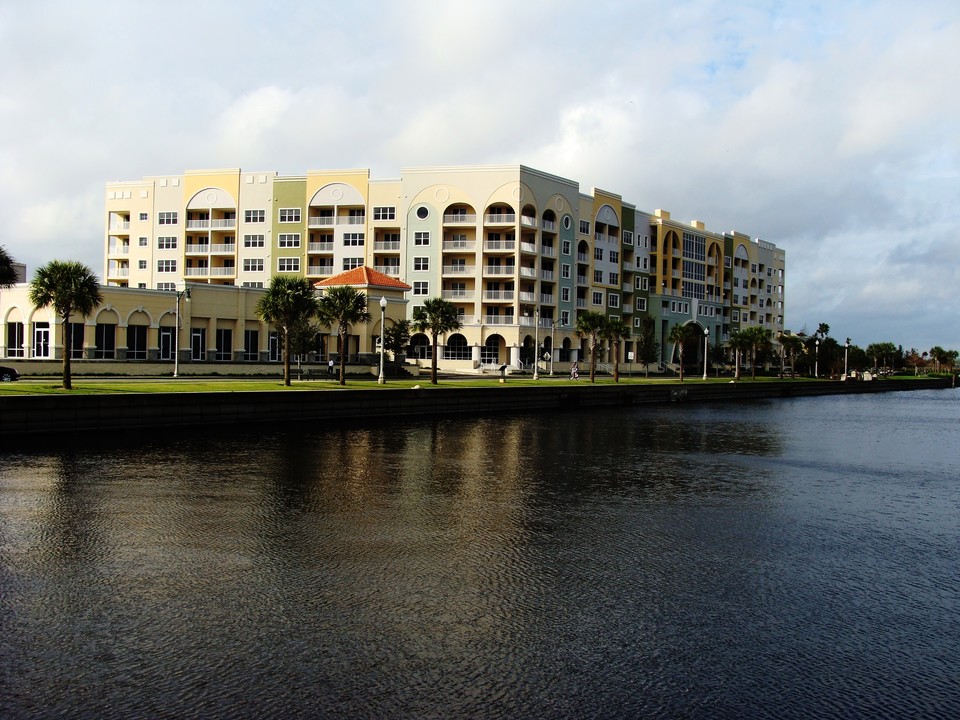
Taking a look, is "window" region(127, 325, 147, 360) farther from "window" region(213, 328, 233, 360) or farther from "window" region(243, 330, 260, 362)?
"window" region(243, 330, 260, 362)

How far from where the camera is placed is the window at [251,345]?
226ft

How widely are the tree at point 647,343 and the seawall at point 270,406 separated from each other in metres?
42.5

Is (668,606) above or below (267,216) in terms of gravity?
below

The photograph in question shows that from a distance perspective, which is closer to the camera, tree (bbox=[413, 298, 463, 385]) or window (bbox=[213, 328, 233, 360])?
tree (bbox=[413, 298, 463, 385])

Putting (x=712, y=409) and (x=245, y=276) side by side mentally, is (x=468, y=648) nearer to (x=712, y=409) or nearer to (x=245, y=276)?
(x=712, y=409)

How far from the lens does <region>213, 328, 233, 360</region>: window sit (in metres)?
67.6

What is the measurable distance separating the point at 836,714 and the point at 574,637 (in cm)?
274

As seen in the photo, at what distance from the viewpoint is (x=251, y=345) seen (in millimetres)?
69562

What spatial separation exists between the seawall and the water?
18.2ft

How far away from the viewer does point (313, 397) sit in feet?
124

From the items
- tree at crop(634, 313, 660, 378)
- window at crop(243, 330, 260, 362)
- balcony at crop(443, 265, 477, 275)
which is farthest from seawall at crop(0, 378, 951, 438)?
tree at crop(634, 313, 660, 378)

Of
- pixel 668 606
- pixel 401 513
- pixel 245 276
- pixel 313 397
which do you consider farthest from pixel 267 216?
pixel 668 606

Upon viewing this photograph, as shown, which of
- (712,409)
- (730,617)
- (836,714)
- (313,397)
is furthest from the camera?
(712,409)

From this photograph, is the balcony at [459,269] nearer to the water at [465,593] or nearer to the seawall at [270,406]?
the seawall at [270,406]
